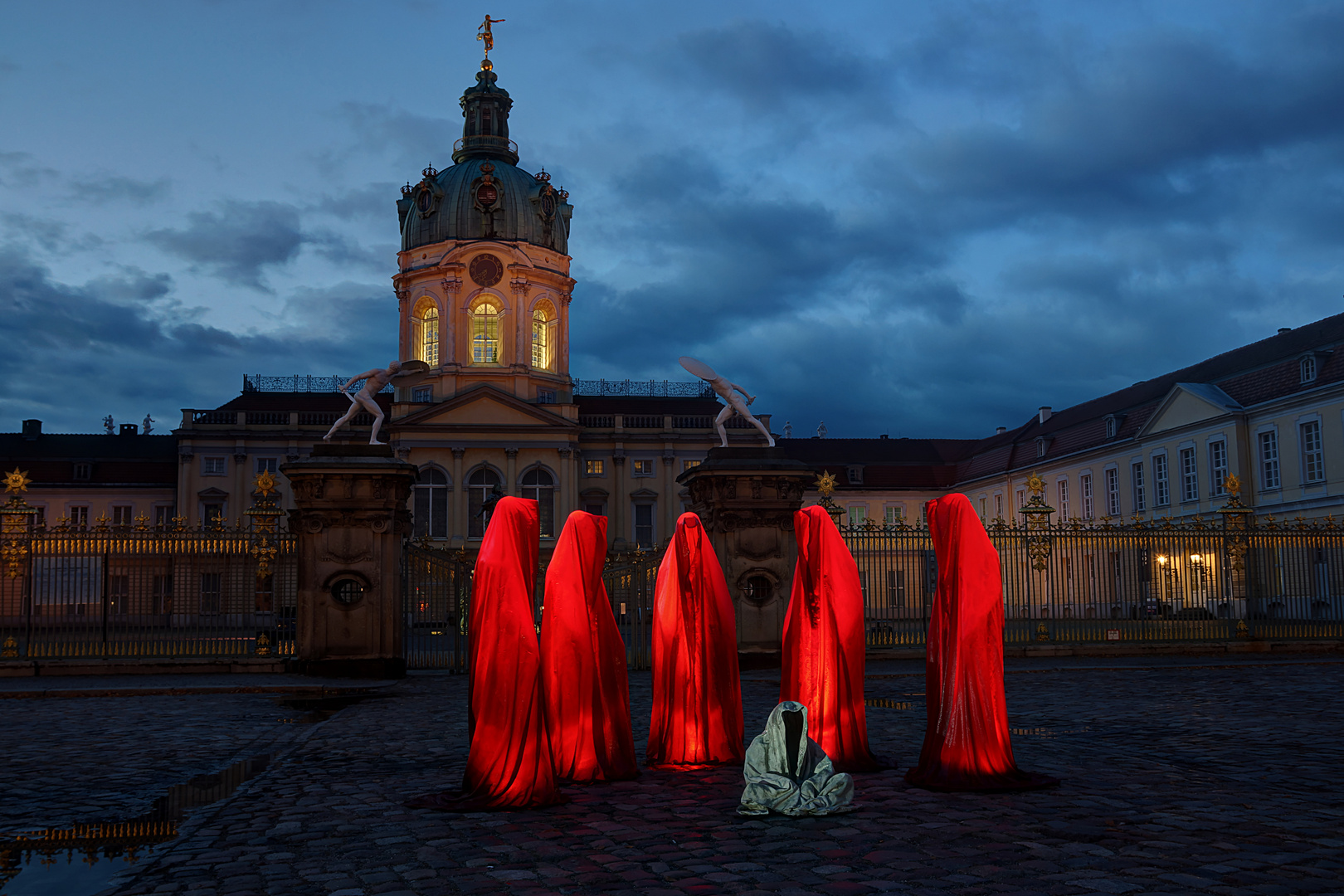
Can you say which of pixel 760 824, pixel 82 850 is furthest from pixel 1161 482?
pixel 82 850

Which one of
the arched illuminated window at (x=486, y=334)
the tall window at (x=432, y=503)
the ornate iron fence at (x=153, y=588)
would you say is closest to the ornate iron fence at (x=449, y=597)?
the ornate iron fence at (x=153, y=588)

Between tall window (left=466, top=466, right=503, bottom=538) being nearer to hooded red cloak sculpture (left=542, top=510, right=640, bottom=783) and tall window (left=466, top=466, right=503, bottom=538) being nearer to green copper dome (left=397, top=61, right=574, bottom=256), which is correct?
green copper dome (left=397, top=61, right=574, bottom=256)

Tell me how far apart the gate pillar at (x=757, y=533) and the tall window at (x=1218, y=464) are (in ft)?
98.5

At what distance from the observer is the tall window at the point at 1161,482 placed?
44.5 meters

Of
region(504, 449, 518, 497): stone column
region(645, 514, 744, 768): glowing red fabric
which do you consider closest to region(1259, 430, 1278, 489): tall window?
region(504, 449, 518, 497): stone column

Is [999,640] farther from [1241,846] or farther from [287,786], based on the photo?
[287,786]

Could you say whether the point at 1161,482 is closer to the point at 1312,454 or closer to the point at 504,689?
the point at 1312,454

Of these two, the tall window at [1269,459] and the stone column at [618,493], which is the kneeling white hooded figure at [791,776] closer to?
the tall window at [1269,459]

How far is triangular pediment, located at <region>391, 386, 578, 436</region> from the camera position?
52.9 m

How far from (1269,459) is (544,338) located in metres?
33.8

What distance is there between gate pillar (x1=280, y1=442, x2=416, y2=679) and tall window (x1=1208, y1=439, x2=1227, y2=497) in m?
34.1

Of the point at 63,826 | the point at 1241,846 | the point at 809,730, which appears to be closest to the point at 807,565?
the point at 809,730

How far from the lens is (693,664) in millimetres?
8953

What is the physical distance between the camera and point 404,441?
53.1 meters
